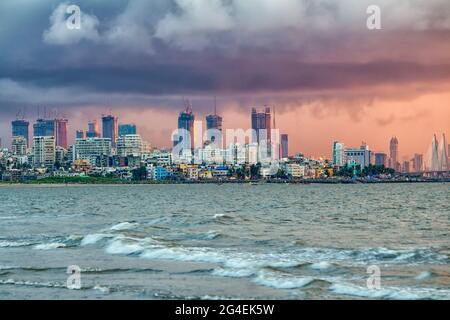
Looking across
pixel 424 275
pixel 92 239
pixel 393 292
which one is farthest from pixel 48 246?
pixel 393 292

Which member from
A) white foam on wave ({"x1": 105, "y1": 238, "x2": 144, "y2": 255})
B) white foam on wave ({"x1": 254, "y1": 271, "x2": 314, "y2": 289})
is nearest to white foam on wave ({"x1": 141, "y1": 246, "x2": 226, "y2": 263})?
white foam on wave ({"x1": 105, "y1": 238, "x2": 144, "y2": 255})

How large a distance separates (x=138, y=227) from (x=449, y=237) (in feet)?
62.8

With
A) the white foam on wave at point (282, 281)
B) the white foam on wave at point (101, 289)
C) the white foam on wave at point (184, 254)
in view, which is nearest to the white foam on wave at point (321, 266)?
the white foam on wave at point (282, 281)

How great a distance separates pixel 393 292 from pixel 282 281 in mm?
3721

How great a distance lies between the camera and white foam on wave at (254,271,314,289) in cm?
2356

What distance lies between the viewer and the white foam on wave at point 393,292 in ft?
70.3

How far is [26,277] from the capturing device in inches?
1021

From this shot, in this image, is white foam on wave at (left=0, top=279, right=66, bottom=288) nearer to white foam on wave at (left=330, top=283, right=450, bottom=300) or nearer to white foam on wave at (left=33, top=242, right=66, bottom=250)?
white foam on wave at (left=330, top=283, right=450, bottom=300)

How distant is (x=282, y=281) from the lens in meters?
24.3

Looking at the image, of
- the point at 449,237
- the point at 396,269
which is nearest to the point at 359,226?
the point at 449,237

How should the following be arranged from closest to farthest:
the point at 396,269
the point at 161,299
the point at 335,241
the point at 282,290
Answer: the point at 161,299
the point at 282,290
the point at 396,269
the point at 335,241

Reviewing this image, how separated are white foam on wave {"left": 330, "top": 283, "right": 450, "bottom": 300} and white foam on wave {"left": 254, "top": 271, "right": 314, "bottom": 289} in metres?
1.11

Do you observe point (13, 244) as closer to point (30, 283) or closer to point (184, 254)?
point (184, 254)
